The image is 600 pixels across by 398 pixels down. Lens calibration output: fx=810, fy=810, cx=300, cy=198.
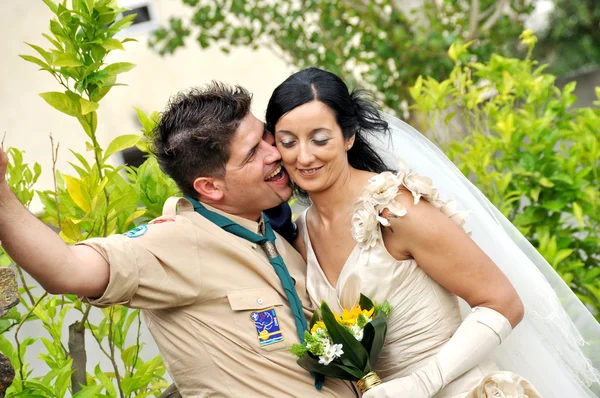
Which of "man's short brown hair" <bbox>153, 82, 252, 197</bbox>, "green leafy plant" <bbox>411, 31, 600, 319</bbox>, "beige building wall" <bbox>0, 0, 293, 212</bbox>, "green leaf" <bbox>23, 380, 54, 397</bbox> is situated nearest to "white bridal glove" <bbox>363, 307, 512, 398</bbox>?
"man's short brown hair" <bbox>153, 82, 252, 197</bbox>

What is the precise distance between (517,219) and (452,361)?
5.79 ft

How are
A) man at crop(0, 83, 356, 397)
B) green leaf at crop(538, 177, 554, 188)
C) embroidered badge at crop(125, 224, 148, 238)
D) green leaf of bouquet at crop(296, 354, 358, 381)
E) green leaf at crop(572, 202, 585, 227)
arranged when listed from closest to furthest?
man at crop(0, 83, 356, 397) → embroidered badge at crop(125, 224, 148, 238) → green leaf of bouquet at crop(296, 354, 358, 381) → green leaf at crop(572, 202, 585, 227) → green leaf at crop(538, 177, 554, 188)

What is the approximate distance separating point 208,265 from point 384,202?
562 mm

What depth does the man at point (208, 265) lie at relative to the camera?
2.10 meters

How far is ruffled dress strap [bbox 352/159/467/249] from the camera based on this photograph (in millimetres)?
2447

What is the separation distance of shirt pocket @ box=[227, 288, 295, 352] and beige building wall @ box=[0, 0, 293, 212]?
7.47 m

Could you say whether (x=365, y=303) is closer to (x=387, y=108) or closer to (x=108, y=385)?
(x=108, y=385)

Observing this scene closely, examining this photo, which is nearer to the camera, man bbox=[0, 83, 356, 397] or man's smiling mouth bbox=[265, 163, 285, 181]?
man bbox=[0, 83, 356, 397]

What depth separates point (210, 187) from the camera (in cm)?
264

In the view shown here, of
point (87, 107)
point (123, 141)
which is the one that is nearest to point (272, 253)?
point (123, 141)

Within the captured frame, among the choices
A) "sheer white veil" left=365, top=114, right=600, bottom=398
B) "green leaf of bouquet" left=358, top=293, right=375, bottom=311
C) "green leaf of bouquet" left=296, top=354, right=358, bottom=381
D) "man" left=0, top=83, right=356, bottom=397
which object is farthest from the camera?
"sheer white veil" left=365, top=114, right=600, bottom=398

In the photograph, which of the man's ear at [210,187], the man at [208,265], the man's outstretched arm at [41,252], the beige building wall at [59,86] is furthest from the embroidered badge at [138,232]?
the beige building wall at [59,86]

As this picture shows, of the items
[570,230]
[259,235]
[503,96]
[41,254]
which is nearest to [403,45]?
[503,96]

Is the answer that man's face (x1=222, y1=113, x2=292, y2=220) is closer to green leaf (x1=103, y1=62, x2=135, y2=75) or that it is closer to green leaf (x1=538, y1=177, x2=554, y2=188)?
green leaf (x1=103, y1=62, x2=135, y2=75)
